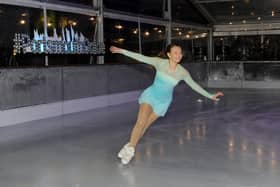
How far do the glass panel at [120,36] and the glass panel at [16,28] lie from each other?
8.85 feet

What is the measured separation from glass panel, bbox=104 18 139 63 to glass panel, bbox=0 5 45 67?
2697mm

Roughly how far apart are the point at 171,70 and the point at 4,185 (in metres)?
2.31

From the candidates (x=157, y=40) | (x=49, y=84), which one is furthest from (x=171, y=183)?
(x=157, y=40)

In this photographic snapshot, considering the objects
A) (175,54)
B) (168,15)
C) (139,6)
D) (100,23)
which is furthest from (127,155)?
(168,15)

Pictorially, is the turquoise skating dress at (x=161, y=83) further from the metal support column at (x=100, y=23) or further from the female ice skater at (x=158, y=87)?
the metal support column at (x=100, y=23)

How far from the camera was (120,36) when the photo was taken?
512 inches

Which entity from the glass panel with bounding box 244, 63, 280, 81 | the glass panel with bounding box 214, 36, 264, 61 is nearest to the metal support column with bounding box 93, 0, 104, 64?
the glass panel with bounding box 244, 63, 280, 81

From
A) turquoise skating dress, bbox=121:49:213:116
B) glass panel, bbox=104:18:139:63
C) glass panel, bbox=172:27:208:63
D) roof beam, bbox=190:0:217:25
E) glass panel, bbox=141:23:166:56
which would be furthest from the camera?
roof beam, bbox=190:0:217:25

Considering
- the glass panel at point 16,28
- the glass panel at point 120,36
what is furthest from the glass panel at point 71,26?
the glass panel at point 120,36

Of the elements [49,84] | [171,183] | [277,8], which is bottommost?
[171,183]

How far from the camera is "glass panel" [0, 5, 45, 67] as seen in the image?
8.98 metres

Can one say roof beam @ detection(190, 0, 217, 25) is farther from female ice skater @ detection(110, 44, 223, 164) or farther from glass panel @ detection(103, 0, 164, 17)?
female ice skater @ detection(110, 44, 223, 164)

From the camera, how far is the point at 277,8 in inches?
663

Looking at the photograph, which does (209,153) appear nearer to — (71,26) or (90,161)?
(90,161)
